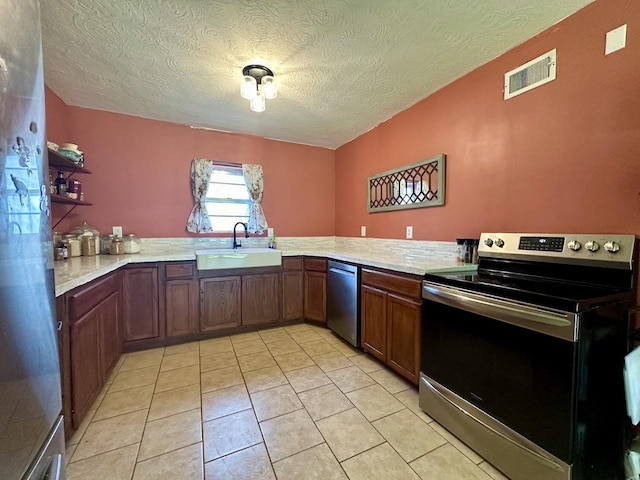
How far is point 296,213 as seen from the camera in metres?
3.68

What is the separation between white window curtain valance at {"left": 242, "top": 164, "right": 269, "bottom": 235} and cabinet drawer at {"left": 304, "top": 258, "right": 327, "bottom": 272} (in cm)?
81

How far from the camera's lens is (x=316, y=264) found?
9.87 feet

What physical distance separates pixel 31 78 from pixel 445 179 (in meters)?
2.39

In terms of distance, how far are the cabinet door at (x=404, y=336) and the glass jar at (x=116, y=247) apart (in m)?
2.59

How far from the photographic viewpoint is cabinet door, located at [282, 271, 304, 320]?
3.04 metres

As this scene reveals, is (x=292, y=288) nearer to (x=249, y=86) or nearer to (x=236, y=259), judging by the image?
(x=236, y=259)

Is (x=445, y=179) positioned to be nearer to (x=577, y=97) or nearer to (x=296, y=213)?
(x=577, y=97)

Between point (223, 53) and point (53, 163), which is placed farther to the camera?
point (53, 163)

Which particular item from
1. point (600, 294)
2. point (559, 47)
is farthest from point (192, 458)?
point (559, 47)

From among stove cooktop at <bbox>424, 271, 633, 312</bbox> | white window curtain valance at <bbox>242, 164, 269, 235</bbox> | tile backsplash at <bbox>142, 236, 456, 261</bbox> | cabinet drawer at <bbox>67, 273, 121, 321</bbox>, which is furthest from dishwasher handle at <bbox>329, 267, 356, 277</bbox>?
cabinet drawer at <bbox>67, 273, 121, 321</bbox>

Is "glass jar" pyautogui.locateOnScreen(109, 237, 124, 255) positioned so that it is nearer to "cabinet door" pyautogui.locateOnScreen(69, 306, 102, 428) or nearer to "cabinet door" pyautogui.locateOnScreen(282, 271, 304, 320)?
"cabinet door" pyautogui.locateOnScreen(69, 306, 102, 428)

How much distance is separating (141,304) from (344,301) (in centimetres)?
191

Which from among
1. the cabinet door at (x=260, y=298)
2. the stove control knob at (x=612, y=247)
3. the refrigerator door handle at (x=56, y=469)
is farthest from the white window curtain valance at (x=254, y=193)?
the stove control knob at (x=612, y=247)

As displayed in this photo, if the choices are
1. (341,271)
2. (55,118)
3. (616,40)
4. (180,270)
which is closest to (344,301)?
(341,271)
